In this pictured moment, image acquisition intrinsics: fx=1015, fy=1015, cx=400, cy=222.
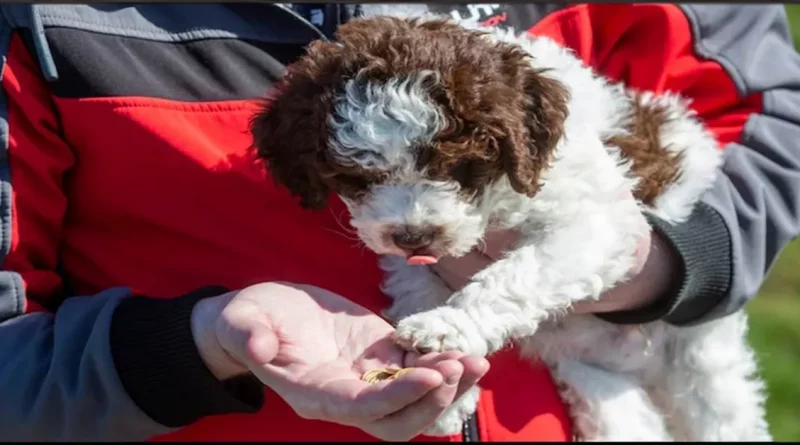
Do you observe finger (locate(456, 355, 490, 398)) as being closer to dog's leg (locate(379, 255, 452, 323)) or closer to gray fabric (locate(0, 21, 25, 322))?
dog's leg (locate(379, 255, 452, 323))

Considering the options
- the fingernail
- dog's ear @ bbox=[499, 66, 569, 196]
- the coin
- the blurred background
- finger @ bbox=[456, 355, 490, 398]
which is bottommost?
the blurred background

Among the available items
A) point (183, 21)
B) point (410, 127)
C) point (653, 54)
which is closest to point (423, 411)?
point (410, 127)

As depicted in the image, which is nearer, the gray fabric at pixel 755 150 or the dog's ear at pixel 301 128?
the dog's ear at pixel 301 128

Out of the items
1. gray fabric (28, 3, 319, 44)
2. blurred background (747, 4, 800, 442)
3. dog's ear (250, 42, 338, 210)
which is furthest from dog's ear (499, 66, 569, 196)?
blurred background (747, 4, 800, 442)

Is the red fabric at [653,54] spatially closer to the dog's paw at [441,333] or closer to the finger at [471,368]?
the dog's paw at [441,333]

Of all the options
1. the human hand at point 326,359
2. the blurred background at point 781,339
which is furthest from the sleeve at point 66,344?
the blurred background at point 781,339

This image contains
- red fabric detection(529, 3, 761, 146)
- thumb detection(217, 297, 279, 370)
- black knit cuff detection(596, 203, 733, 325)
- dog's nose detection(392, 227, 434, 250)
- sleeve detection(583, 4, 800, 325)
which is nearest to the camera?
thumb detection(217, 297, 279, 370)
